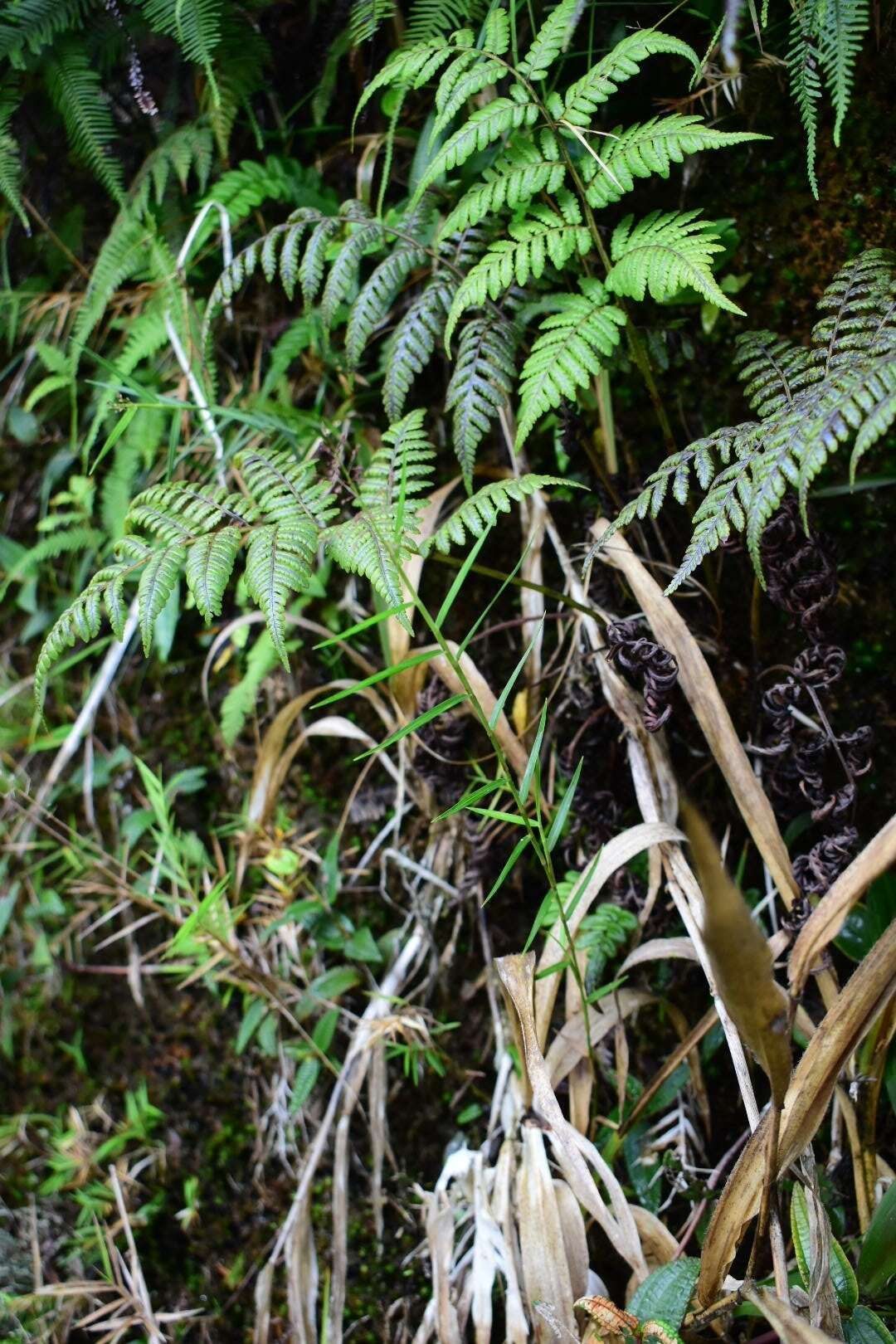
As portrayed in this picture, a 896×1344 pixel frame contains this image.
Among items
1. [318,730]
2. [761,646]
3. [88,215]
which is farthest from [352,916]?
[88,215]

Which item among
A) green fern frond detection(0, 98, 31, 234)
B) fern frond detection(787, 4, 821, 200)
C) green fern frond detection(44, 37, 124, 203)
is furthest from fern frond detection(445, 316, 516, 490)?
green fern frond detection(0, 98, 31, 234)

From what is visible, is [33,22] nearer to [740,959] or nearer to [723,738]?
[723,738]

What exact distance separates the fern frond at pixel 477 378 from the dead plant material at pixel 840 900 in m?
0.71

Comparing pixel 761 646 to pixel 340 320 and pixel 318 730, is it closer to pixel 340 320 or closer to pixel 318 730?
pixel 318 730

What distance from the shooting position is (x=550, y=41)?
4.21 ft

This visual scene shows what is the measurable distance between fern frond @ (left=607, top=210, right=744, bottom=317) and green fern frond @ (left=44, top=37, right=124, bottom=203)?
113 cm

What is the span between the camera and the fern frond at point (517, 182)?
129 cm

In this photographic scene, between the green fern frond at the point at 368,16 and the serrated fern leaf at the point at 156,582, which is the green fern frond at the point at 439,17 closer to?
the green fern frond at the point at 368,16

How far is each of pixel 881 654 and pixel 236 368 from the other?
1.42m

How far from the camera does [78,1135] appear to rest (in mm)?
2066

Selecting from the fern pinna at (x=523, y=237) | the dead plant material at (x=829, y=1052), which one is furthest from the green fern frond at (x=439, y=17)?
the dead plant material at (x=829, y=1052)

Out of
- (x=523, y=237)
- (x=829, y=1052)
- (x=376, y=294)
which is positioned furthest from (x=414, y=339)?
(x=829, y=1052)

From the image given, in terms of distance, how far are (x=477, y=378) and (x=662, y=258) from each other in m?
0.31

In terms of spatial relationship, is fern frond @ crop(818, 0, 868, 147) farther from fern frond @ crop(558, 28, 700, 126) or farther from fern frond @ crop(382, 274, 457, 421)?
fern frond @ crop(382, 274, 457, 421)
